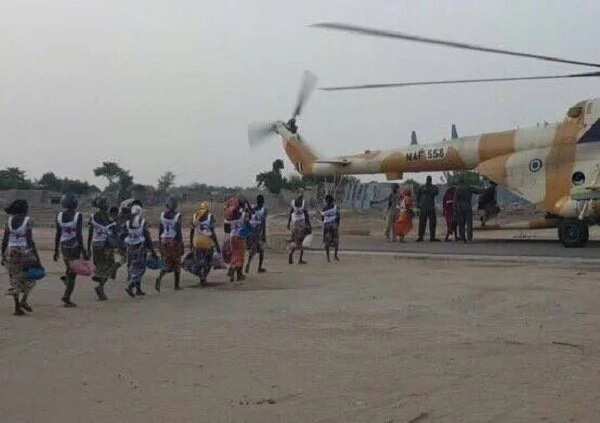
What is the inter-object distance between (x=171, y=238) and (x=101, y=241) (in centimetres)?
140

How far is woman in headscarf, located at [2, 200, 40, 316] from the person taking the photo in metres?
10.8

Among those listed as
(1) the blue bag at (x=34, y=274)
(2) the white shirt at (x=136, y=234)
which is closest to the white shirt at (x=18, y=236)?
(1) the blue bag at (x=34, y=274)

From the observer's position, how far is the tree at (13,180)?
82.1 meters

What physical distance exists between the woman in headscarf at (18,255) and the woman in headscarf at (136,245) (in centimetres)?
196

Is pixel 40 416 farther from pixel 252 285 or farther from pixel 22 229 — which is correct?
pixel 252 285

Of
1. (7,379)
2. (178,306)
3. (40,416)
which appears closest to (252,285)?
(178,306)

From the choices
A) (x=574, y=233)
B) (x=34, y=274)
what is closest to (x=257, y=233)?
(x=34, y=274)

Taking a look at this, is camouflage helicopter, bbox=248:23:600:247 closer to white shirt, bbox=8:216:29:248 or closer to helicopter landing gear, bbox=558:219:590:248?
helicopter landing gear, bbox=558:219:590:248

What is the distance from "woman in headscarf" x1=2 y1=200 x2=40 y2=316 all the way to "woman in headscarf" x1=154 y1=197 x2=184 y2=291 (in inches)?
106

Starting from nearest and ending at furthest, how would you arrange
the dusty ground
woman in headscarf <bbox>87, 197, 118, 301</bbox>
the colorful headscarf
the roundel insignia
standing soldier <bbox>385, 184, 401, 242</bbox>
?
the dusty ground < woman in headscarf <bbox>87, 197, 118, 301</bbox> < the colorful headscarf < the roundel insignia < standing soldier <bbox>385, 184, 401, 242</bbox>

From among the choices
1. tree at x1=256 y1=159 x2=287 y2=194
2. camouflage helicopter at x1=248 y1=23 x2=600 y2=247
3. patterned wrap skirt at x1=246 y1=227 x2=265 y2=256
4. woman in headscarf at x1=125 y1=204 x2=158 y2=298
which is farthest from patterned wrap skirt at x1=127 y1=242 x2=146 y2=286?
tree at x1=256 y1=159 x2=287 y2=194

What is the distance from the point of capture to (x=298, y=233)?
1781cm

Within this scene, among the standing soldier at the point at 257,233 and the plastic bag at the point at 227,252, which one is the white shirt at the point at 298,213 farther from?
the plastic bag at the point at 227,252

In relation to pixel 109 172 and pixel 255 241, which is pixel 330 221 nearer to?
pixel 255 241
